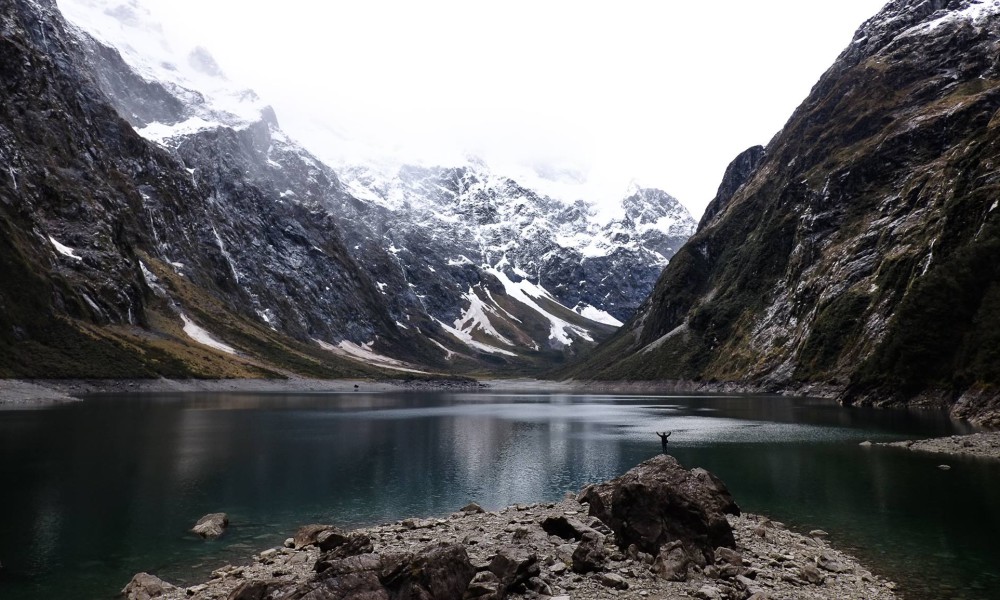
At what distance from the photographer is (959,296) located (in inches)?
3465

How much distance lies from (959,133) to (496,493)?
181860 millimetres

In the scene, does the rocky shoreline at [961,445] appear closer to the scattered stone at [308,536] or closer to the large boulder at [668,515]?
the large boulder at [668,515]

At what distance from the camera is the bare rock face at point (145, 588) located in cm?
2341

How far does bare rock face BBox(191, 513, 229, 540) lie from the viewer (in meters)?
33.2

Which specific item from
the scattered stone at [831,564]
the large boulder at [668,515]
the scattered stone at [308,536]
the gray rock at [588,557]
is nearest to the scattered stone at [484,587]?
the gray rock at [588,557]

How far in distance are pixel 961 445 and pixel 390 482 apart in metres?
49.8

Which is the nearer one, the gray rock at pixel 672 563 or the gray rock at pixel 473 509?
the gray rock at pixel 672 563

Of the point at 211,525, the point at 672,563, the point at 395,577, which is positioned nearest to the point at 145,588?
the point at 211,525

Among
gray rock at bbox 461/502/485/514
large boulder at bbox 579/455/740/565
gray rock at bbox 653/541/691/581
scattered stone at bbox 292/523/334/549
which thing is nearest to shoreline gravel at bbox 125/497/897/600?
gray rock at bbox 653/541/691/581

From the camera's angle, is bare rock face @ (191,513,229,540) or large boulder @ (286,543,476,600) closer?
large boulder @ (286,543,476,600)

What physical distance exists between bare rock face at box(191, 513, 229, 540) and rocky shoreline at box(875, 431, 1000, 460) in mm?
56308

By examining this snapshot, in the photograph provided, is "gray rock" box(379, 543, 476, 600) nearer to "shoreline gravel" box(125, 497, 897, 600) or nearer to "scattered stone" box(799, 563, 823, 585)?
"shoreline gravel" box(125, 497, 897, 600)

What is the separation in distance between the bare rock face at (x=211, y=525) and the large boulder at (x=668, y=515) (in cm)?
2117

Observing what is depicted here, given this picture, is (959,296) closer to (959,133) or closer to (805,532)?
(805,532)
